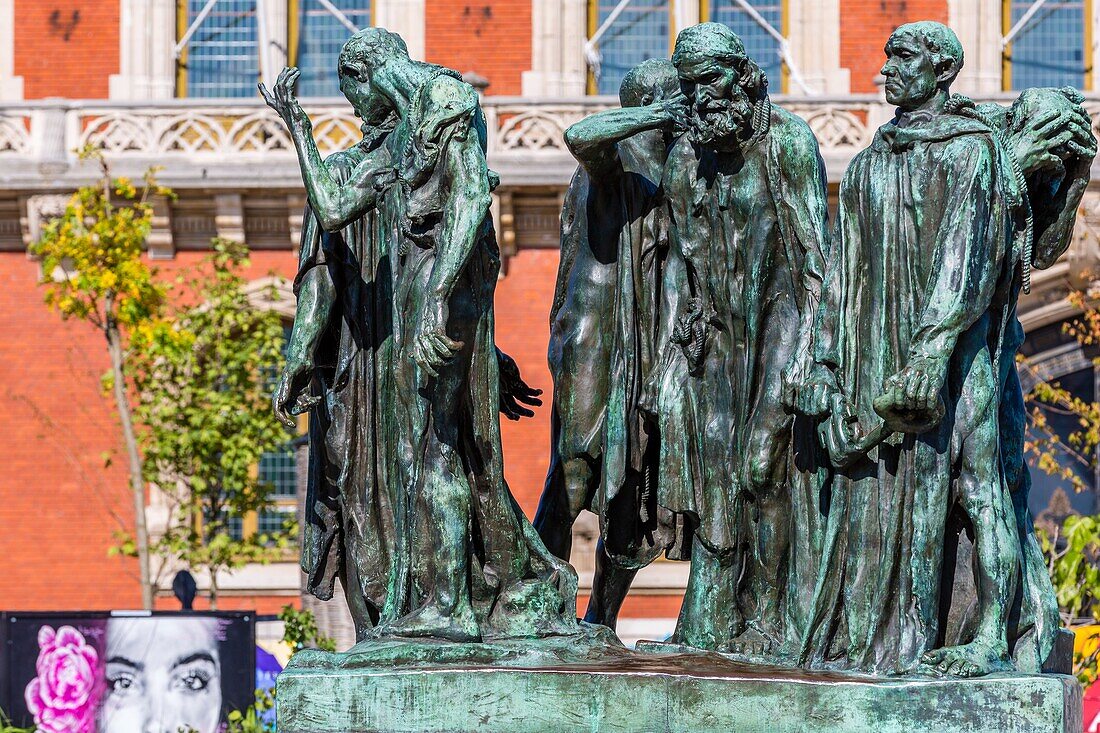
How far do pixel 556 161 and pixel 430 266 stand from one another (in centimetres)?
1631

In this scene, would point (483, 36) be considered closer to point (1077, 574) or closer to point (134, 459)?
point (134, 459)

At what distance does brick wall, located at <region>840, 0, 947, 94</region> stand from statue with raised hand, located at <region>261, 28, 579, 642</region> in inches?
720

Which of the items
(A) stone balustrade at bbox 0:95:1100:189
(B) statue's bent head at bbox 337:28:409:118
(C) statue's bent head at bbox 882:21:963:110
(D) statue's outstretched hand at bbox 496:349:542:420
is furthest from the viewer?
(A) stone balustrade at bbox 0:95:1100:189

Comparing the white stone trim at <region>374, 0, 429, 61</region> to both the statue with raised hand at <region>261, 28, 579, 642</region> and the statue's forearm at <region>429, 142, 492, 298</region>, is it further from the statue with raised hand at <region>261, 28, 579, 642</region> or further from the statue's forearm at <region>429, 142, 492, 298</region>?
the statue's forearm at <region>429, 142, 492, 298</region>

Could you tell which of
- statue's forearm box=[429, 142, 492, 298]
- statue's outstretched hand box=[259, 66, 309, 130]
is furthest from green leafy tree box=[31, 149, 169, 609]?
statue's forearm box=[429, 142, 492, 298]

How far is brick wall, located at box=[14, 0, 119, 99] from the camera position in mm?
27891

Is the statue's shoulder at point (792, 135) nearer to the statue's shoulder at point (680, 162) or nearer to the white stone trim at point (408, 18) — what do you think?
the statue's shoulder at point (680, 162)

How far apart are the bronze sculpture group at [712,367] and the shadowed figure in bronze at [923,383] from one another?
0.4 inches

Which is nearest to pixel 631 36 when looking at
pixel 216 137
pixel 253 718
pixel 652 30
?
pixel 652 30

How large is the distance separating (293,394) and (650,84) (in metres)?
1.97

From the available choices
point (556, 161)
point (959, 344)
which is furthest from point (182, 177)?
point (959, 344)

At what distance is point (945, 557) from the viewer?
28.0ft

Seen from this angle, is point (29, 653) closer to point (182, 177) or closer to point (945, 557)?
point (945, 557)

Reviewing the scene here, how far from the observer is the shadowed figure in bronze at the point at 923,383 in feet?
27.4
